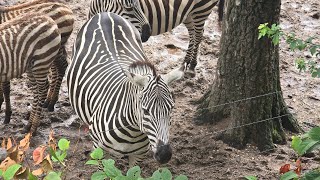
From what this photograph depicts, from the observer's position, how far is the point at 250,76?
6.11 m

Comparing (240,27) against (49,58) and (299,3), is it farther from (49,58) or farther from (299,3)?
(299,3)

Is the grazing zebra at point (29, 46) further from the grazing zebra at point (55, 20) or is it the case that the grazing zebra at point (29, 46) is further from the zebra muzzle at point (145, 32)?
the zebra muzzle at point (145, 32)

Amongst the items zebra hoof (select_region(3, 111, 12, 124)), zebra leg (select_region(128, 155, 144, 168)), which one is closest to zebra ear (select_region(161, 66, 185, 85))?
zebra leg (select_region(128, 155, 144, 168))

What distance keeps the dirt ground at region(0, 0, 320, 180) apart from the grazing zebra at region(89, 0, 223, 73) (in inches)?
15.1

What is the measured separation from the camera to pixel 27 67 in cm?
657

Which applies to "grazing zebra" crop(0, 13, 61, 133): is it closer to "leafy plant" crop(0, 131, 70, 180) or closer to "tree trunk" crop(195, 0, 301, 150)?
"tree trunk" crop(195, 0, 301, 150)

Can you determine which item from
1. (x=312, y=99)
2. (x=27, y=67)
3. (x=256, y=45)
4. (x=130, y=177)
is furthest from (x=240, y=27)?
(x=130, y=177)

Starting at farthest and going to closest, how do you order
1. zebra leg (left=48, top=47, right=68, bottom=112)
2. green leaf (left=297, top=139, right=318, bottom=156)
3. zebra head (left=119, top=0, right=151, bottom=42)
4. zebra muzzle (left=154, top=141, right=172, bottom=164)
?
zebra head (left=119, top=0, right=151, bottom=42)
zebra leg (left=48, top=47, right=68, bottom=112)
zebra muzzle (left=154, top=141, right=172, bottom=164)
green leaf (left=297, top=139, right=318, bottom=156)

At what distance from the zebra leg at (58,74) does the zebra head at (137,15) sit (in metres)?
0.94

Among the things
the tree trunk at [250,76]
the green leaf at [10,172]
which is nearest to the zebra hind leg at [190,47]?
the tree trunk at [250,76]

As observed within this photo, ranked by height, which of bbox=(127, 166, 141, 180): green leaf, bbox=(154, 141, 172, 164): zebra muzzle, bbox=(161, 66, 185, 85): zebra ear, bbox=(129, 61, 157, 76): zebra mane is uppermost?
bbox=(129, 61, 157, 76): zebra mane

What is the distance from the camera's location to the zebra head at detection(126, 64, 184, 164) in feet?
14.2

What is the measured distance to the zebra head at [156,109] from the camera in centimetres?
434

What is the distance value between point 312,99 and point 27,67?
143 inches
